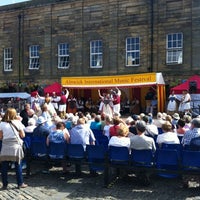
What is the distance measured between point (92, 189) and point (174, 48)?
18890 mm

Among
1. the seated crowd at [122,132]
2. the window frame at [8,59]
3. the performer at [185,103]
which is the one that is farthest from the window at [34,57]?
the seated crowd at [122,132]

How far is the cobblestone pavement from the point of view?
837cm

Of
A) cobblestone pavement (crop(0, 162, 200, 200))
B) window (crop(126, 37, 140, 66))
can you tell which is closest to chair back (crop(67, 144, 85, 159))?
cobblestone pavement (crop(0, 162, 200, 200))

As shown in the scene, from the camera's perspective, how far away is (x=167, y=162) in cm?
873

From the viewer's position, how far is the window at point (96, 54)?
29.8m

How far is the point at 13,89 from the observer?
33.9m

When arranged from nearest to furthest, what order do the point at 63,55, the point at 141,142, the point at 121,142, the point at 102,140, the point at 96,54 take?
1. the point at 141,142
2. the point at 121,142
3. the point at 102,140
4. the point at 96,54
5. the point at 63,55

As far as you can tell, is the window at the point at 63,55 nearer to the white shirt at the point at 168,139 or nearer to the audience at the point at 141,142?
the white shirt at the point at 168,139

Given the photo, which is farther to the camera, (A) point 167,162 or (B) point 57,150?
(B) point 57,150

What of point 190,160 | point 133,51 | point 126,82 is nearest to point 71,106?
point 126,82

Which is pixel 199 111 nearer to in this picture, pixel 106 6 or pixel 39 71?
pixel 106 6

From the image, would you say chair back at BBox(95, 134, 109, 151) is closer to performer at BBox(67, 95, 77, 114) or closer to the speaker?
the speaker

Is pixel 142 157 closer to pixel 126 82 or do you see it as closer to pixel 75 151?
pixel 75 151

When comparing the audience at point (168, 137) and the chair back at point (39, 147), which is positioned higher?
the audience at point (168, 137)
